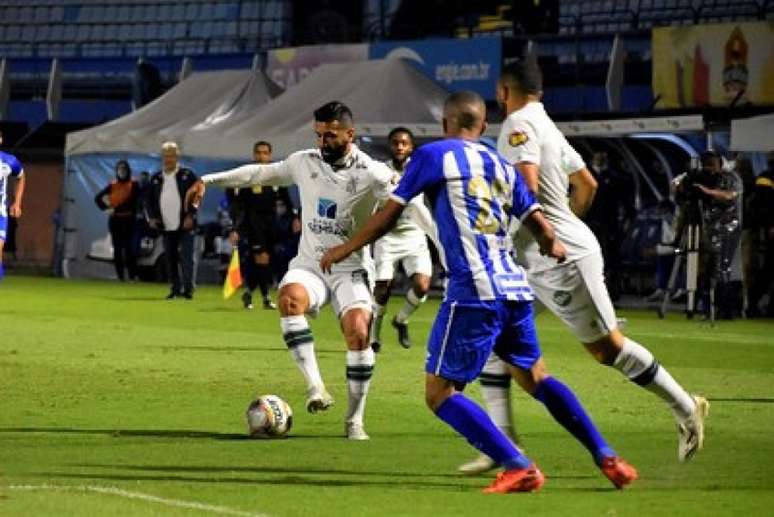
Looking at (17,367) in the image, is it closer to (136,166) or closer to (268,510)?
(268,510)

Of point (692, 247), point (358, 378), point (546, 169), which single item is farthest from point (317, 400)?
point (692, 247)

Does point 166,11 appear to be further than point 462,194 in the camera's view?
Yes

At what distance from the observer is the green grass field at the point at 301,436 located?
9.86 metres

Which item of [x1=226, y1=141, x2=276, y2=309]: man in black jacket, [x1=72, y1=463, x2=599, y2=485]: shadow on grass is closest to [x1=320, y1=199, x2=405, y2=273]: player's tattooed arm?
[x1=72, y1=463, x2=599, y2=485]: shadow on grass

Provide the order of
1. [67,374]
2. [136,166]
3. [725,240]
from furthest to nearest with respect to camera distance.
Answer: [136,166] < [725,240] < [67,374]

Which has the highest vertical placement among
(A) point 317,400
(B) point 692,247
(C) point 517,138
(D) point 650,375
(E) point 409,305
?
(C) point 517,138

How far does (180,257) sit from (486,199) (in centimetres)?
2074

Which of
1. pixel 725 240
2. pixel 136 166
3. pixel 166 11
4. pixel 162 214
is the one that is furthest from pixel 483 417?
pixel 166 11

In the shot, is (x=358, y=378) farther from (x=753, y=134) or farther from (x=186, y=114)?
(x=186, y=114)

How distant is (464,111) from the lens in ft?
34.0

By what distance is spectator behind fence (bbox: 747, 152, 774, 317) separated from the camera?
27828mm

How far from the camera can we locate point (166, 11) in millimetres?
48156

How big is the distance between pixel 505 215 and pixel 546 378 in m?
0.87

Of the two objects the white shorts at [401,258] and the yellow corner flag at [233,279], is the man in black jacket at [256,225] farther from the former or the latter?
the white shorts at [401,258]
